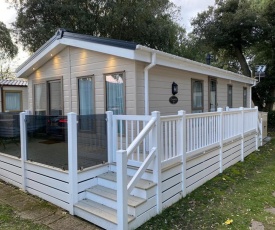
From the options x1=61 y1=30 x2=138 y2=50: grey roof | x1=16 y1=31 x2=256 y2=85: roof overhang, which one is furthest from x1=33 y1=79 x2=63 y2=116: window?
x1=61 y1=30 x2=138 y2=50: grey roof

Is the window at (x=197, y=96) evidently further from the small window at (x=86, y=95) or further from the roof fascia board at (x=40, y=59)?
the roof fascia board at (x=40, y=59)

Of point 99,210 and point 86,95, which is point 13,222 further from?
point 86,95

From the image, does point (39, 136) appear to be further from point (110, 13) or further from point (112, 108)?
point (110, 13)

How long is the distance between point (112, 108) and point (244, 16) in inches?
469

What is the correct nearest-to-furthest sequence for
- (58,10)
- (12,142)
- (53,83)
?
1. (12,142)
2. (53,83)
3. (58,10)

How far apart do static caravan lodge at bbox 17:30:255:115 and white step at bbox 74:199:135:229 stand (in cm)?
229

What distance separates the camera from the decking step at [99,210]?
3.14 metres

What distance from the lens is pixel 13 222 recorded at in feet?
11.1

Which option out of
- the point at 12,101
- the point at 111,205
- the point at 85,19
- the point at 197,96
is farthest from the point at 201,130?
the point at 12,101

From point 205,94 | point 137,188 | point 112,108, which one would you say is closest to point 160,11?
point 205,94

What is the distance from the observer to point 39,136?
14.1 feet

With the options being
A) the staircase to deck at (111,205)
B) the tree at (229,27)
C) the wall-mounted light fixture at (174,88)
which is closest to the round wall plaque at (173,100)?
the wall-mounted light fixture at (174,88)

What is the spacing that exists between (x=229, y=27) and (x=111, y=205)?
1408 cm

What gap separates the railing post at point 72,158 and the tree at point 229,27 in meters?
13.6
